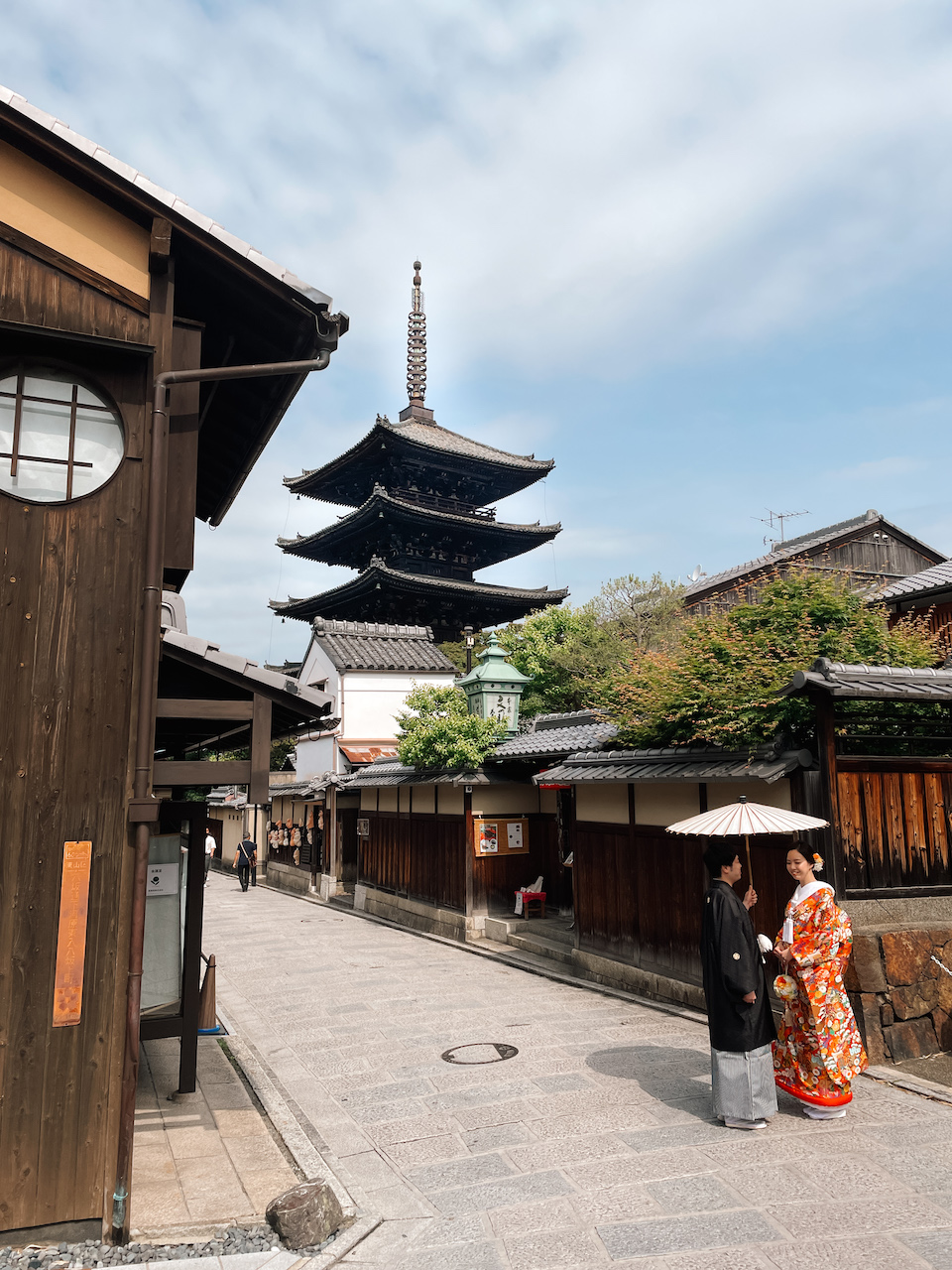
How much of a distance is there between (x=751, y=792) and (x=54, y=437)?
25.0 feet

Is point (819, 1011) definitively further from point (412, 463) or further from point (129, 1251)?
point (412, 463)

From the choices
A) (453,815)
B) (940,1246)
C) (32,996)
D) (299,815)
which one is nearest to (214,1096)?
(32,996)

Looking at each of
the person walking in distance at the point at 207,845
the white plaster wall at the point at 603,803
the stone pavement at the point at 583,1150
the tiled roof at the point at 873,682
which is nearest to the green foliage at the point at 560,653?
the person walking in distance at the point at 207,845

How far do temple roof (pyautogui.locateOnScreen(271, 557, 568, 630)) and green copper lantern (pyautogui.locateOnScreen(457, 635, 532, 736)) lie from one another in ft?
43.0

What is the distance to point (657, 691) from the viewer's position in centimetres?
1084

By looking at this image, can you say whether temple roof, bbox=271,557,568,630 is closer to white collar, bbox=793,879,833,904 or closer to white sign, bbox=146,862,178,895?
white sign, bbox=146,862,178,895

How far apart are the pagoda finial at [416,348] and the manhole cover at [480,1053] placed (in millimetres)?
31633

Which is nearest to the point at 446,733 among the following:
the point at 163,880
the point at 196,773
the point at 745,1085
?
the point at 163,880

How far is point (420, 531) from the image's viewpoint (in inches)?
1334

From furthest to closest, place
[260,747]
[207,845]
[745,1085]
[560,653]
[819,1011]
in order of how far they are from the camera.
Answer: [560,653], [207,845], [819,1011], [745,1085], [260,747]

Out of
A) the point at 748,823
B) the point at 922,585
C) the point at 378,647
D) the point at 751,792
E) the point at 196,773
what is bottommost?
the point at 748,823

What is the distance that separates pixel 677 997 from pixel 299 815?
2102 cm

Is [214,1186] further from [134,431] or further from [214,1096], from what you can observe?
[134,431]

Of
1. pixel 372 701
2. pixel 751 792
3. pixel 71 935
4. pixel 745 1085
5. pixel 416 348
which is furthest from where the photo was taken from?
pixel 416 348
